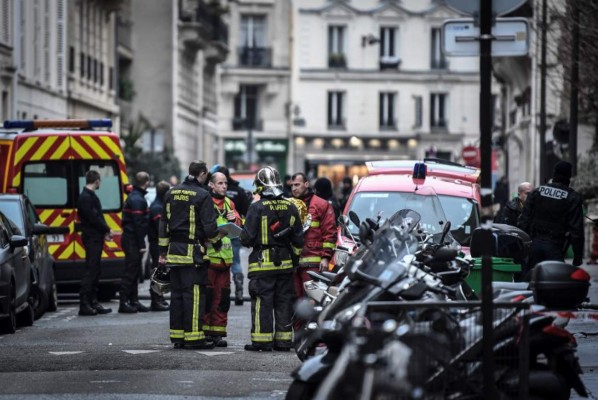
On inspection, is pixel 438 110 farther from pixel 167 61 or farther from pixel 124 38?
pixel 124 38

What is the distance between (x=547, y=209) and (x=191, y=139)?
49.7 metres

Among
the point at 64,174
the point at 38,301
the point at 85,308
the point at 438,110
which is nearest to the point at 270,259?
the point at 38,301


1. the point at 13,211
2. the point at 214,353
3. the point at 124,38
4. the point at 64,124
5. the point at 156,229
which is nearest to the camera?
the point at 214,353

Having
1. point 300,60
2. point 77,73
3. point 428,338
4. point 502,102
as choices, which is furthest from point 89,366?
point 300,60

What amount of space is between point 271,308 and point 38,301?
6.10 metres

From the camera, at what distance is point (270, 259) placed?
15.1 meters

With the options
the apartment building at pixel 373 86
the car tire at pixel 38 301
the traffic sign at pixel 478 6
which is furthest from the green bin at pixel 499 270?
the apartment building at pixel 373 86

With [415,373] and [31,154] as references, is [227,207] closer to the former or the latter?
[31,154]

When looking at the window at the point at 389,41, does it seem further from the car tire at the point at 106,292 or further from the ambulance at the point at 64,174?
the ambulance at the point at 64,174

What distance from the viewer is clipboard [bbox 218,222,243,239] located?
50.1ft

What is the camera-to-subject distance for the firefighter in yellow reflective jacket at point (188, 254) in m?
15.3

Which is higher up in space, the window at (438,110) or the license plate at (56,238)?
the window at (438,110)

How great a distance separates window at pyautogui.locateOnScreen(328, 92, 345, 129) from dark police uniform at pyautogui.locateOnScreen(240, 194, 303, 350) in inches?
2634

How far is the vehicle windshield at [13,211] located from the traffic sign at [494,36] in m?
10.3
